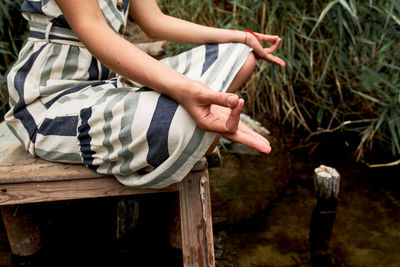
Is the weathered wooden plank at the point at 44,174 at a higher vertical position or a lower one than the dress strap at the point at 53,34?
lower

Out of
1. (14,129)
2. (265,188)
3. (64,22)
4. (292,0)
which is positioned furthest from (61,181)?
(292,0)

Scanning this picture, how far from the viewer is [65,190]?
1.16 m

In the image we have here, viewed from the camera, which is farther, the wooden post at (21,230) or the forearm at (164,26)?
the wooden post at (21,230)

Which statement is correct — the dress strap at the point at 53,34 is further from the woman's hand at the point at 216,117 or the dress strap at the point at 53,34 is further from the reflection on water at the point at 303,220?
the reflection on water at the point at 303,220

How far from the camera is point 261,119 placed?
2.80 m

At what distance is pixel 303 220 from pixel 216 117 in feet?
3.86

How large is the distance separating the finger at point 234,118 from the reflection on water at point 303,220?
949 millimetres

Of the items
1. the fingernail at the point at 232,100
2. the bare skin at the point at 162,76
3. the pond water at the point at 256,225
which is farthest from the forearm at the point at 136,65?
the pond water at the point at 256,225

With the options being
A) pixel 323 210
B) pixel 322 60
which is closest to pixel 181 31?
pixel 323 210

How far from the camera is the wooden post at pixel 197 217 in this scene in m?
1.11

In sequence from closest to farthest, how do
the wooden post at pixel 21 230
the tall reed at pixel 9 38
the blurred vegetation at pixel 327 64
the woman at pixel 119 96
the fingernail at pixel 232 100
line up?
1. the fingernail at pixel 232 100
2. the woman at pixel 119 96
3. the wooden post at pixel 21 230
4. the blurred vegetation at pixel 327 64
5. the tall reed at pixel 9 38

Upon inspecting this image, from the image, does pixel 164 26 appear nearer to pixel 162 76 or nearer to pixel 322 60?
pixel 162 76

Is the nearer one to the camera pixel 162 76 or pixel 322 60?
pixel 162 76

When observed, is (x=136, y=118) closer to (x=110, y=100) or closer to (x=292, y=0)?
(x=110, y=100)
